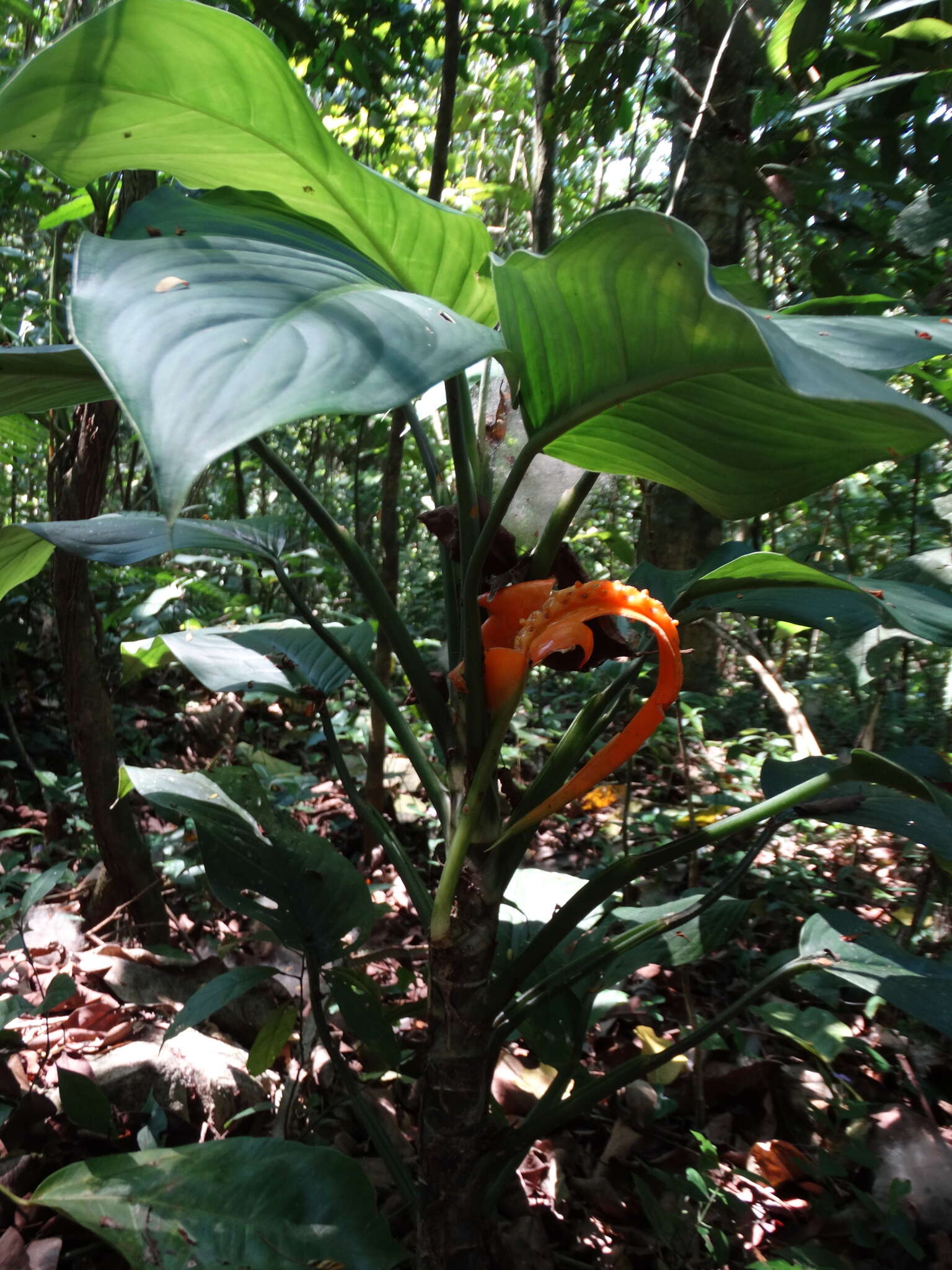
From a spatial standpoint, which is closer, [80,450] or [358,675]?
[358,675]

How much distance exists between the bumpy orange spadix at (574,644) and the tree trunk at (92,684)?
2.86 feet

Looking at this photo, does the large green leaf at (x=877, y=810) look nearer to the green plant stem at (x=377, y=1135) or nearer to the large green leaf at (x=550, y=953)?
the large green leaf at (x=550, y=953)

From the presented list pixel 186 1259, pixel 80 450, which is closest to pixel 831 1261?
pixel 186 1259

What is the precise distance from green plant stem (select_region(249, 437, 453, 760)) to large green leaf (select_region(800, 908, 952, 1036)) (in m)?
0.41

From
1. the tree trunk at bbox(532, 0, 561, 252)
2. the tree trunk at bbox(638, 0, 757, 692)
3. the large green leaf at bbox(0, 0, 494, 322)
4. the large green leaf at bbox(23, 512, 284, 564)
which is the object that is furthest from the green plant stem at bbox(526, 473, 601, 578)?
the tree trunk at bbox(532, 0, 561, 252)

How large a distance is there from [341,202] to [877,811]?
678mm

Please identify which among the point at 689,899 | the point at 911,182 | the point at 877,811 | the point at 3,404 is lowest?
the point at 689,899

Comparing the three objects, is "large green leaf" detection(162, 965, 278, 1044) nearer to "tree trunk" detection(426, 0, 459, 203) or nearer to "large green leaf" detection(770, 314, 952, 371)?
"large green leaf" detection(770, 314, 952, 371)

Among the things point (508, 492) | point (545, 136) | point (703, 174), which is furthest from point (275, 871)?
point (703, 174)

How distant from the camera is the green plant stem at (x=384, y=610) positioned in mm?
616

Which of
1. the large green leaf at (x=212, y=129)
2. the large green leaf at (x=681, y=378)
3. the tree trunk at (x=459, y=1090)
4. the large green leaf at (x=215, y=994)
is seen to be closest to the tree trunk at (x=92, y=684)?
the large green leaf at (x=215, y=994)

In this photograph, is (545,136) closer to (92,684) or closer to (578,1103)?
(92,684)

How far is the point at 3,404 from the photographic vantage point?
1.74ft

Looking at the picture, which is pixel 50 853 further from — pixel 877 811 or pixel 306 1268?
pixel 877 811
